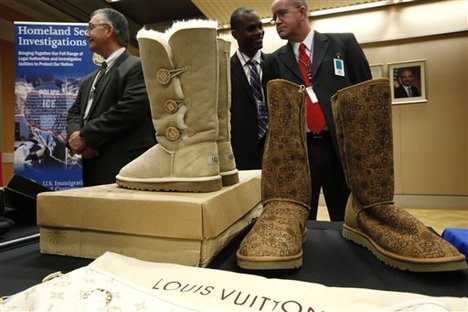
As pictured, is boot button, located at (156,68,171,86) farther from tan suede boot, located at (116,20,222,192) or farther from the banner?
the banner

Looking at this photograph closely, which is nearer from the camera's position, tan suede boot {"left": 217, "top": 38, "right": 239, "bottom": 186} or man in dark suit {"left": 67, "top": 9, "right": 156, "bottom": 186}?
tan suede boot {"left": 217, "top": 38, "right": 239, "bottom": 186}

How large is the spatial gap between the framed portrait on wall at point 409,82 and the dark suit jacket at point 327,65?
9.87 feet

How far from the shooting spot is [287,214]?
658mm

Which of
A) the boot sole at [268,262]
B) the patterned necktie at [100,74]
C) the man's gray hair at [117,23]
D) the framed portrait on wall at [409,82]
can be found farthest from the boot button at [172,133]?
the framed portrait on wall at [409,82]

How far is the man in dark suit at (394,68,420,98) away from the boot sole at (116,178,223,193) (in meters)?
4.07

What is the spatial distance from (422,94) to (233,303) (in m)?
4.43

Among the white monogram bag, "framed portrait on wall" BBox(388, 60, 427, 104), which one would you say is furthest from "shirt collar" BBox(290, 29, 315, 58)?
"framed portrait on wall" BBox(388, 60, 427, 104)

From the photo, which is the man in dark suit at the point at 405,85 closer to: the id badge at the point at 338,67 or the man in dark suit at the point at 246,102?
the man in dark suit at the point at 246,102

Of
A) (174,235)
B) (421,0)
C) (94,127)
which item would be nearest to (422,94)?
(421,0)

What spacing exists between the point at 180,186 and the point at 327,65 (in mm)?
963

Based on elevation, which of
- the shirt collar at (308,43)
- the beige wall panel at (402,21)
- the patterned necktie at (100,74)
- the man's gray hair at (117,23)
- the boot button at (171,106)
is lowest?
the boot button at (171,106)

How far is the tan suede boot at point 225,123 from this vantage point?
81cm

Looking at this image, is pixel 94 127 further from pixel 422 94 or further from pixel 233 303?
pixel 422 94

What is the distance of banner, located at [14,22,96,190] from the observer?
2.82m
